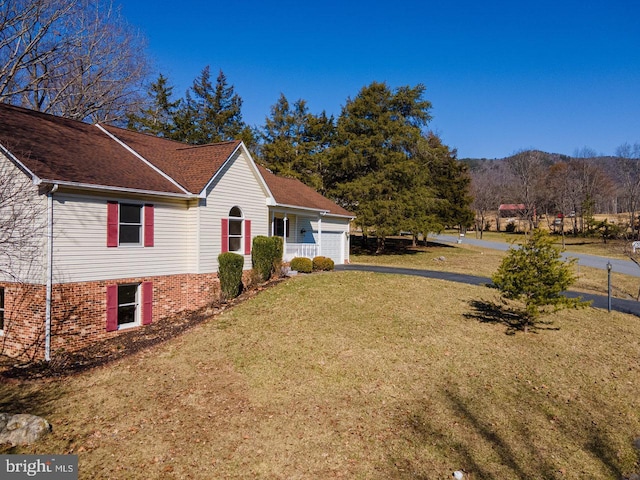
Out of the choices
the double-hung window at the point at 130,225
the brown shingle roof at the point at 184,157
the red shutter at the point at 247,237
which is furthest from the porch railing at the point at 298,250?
the double-hung window at the point at 130,225

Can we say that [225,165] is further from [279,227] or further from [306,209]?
[279,227]

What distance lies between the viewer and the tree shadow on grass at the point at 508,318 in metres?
14.0

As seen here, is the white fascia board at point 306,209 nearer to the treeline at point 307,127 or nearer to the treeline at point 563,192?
the treeline at point 307,127

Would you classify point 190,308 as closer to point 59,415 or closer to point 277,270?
point 277,270

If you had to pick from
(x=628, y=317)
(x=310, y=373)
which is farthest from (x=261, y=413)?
(x=628, y=317)

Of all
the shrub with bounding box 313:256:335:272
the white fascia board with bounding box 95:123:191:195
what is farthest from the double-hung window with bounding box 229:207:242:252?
the shrub with bounding box 313:256:335:272

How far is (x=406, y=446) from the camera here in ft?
23.8

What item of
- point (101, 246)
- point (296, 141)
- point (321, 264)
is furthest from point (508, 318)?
point (296, 141)

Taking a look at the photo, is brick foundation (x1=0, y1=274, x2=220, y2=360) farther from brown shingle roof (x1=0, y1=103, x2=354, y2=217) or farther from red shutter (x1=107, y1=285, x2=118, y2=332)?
brown shingle roof (x1=0, y1=103, x2=354, y2=217)

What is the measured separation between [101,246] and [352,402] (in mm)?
9360

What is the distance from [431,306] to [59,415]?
477 inches

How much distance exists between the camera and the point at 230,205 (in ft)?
56.4

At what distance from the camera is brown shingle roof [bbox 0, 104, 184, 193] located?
1191 cm

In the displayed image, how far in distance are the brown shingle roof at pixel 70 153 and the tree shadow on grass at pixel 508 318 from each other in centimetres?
1225
